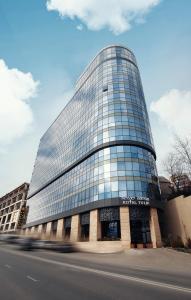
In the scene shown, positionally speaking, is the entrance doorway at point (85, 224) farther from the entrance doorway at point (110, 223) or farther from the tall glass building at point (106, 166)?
the entrance doorway at point (110, 223)

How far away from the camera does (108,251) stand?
1329 inches

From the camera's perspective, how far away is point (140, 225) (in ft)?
121

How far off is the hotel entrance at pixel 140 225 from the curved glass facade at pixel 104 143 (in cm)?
256

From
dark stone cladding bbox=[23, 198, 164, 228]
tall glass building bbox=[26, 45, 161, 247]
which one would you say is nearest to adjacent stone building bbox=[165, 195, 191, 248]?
dark stone cladding bbox=[23, 198, 164, 228]

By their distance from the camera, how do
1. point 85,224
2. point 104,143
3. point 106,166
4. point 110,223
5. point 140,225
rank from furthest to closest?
1. point 104,143
2. point 85,224
3. point 106,166
4. point 110,223
5. point 140,225

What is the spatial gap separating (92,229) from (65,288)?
29.4 meters

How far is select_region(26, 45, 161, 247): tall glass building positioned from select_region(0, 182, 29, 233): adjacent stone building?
1005 inches

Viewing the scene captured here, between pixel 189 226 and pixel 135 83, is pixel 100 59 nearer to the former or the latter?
pixel 135 83

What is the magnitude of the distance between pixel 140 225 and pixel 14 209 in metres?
77.1

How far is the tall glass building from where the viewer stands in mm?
37156

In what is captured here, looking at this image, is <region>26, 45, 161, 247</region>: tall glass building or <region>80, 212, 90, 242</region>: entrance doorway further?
<region>80, 212, 90, 242</region>: entrance doorway

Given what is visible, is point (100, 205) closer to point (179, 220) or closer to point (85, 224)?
point (85, 224)

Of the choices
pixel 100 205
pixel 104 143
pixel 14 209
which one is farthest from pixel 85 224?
pixel 14 209

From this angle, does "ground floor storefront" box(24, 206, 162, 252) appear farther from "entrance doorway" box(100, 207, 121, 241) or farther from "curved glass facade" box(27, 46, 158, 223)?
"curved glass facade" box(27, 46, 158, 223)
